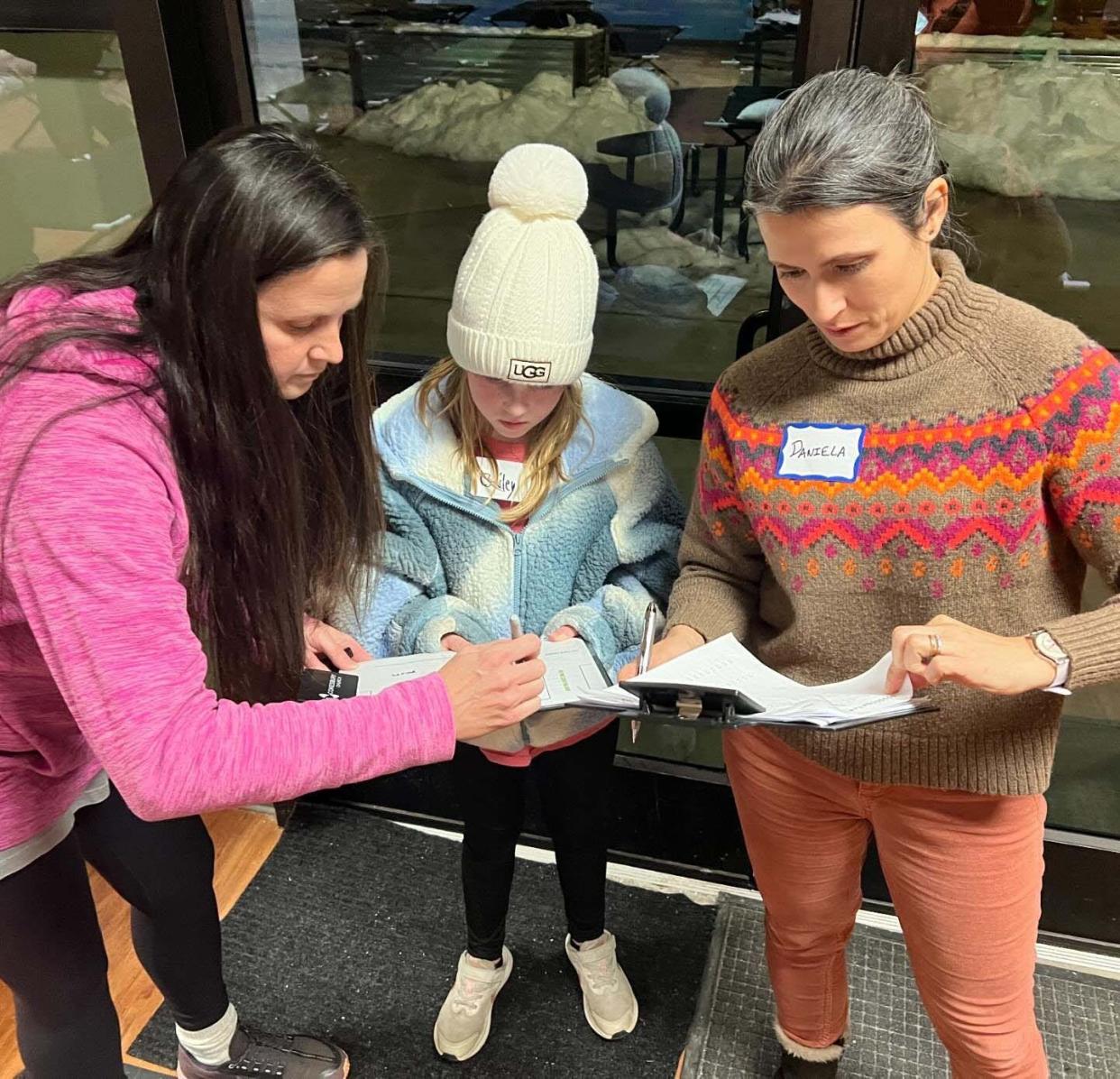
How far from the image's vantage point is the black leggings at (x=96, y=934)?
112 cm

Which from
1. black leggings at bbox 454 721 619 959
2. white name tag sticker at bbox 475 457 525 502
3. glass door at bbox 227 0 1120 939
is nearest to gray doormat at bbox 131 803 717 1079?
black leggings at bbox 454 721 619 959

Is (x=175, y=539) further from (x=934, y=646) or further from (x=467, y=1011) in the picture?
(x=467, y=1011)

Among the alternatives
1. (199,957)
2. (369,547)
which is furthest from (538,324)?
(199,957)

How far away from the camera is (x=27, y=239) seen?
70.7 inches

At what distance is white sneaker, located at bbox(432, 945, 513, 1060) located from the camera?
61.8 inches

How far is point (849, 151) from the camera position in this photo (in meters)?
0.88

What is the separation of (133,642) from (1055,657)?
847 mm

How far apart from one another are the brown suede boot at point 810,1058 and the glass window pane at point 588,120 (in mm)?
1041

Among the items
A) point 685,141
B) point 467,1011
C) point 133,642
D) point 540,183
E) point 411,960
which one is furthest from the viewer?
point 411,960

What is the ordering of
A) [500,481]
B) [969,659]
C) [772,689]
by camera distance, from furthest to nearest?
[500,481], [772,689], [969,659]

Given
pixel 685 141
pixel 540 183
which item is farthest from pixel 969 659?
pixel 685 141

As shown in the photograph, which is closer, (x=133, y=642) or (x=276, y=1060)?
(x=133, y=642)

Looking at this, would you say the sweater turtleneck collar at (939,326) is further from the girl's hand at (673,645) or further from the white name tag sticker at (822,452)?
the girl's hand at (673,645)

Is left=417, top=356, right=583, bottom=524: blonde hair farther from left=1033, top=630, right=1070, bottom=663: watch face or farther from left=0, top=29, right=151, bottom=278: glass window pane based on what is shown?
left=0, top=29, right=151, bottom=278: glass window pane
